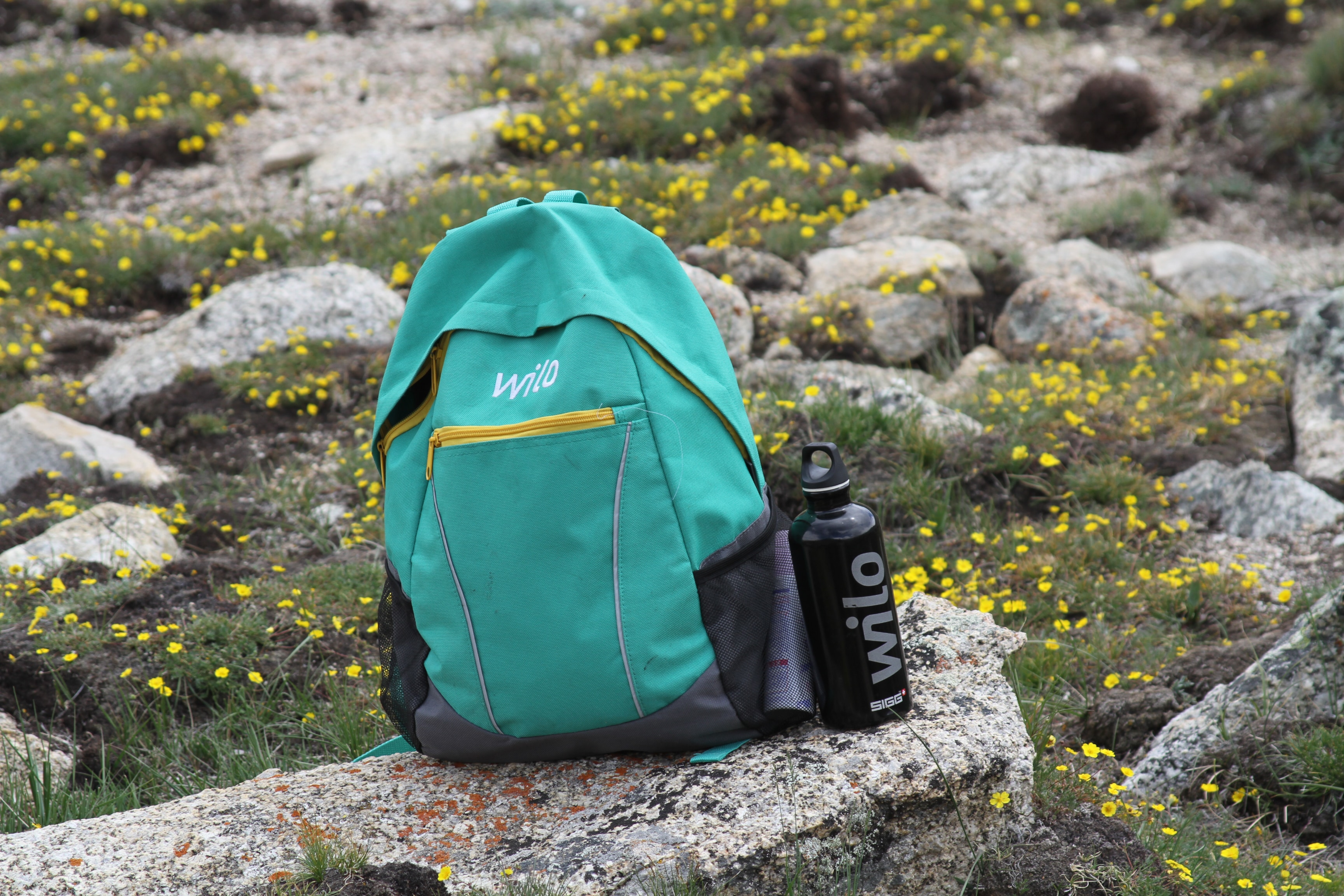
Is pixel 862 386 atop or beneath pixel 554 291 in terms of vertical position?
beneath

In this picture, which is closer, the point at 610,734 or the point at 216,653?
the point at 610,734

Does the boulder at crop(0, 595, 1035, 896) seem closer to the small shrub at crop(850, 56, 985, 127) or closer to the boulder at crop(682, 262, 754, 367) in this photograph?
the boulder at crop(682, 262, 754, 367)

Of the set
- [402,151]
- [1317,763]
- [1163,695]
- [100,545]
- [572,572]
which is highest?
[572,572]

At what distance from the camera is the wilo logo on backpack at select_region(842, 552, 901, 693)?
2336mm

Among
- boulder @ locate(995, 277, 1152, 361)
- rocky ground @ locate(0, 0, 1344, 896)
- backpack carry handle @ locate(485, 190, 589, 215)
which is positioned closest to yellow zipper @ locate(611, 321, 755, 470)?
backpack carry handle @ locate(485, 190, 589, 215)

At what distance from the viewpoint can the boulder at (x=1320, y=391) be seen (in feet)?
15.3

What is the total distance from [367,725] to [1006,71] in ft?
28.1

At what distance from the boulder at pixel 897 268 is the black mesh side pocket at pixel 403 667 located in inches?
164

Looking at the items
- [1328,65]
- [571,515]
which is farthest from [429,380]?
[1328,65]

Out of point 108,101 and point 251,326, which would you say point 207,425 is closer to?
point 251,326

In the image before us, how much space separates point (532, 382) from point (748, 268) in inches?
167

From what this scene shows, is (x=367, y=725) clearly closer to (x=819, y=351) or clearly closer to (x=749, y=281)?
(x=819, y=351)

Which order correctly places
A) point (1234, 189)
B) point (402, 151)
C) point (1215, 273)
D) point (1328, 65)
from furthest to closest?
point (402, 151) → point (1328, 65) → point (1234, 189) → point (1215, 273)

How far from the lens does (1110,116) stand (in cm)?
855
